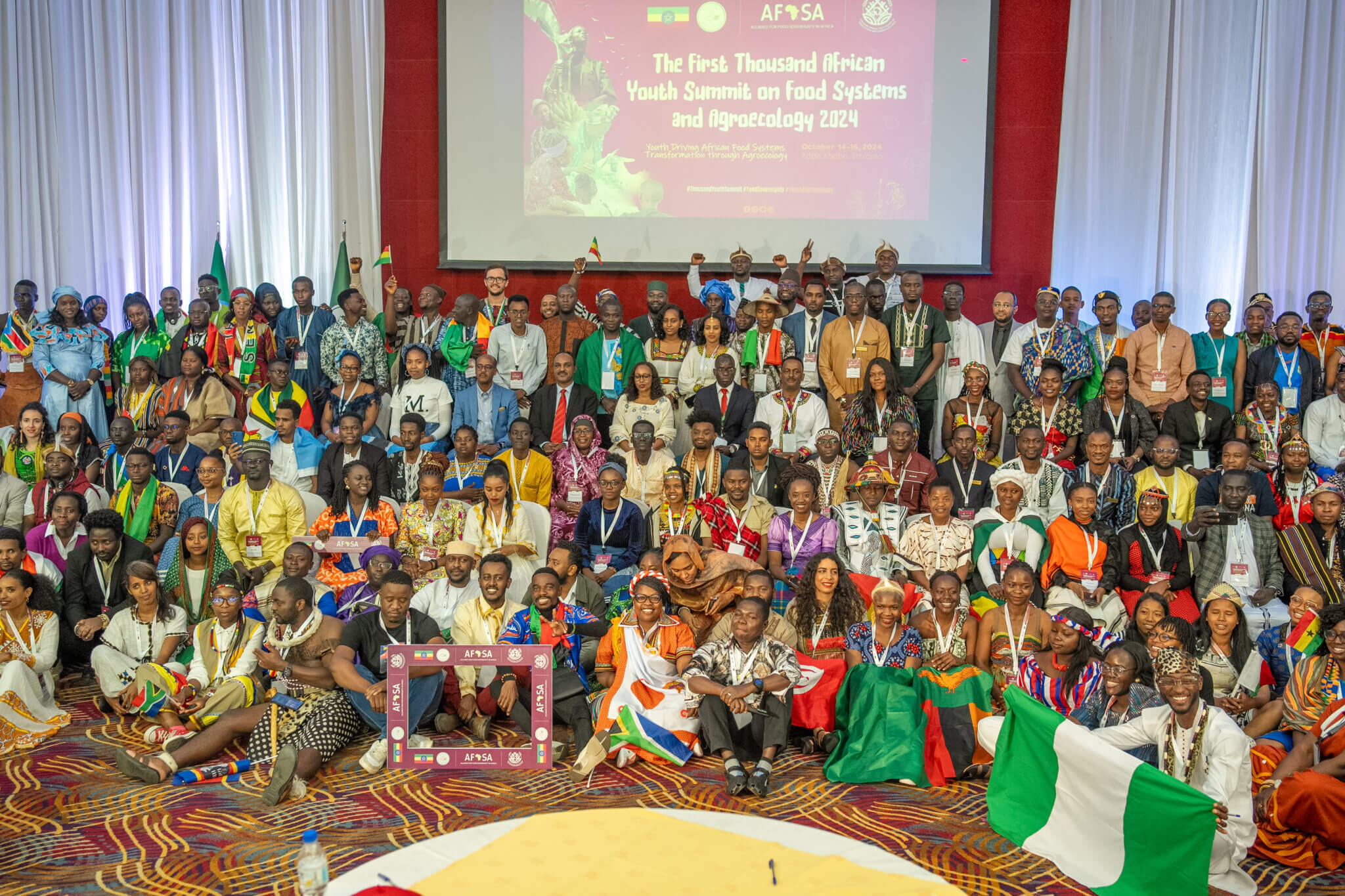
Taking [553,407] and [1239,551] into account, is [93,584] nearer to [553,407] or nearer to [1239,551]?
[553,407]

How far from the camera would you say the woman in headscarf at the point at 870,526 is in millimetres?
7184

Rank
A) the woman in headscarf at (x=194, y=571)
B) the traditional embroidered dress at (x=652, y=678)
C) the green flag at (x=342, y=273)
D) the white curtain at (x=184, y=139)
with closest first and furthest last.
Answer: the traditional embroidered dress at (x=652, y=678), the woman in headscarf at (x=194, y=571), the green flag at (x=342, y=273), the white curtain at (x=184, y=139)

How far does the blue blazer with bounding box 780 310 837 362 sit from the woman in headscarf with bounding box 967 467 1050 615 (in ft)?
7.65

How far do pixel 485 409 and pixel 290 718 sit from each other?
11.7 ft

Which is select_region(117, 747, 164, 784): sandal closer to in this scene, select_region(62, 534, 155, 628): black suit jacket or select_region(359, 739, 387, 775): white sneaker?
select_region(359, 739, 387, 775): white sneaker

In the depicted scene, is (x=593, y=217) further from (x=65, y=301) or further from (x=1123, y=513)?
(x=1123, y=513)

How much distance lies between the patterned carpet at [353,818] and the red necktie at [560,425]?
332 centimetres

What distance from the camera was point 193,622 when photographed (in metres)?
7.00

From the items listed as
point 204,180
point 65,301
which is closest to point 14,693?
point 65,301

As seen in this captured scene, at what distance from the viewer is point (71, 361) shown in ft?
31.8

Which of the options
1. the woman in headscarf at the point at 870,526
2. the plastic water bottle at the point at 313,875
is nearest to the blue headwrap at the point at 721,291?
the woman in headscarf at the point at 870,526

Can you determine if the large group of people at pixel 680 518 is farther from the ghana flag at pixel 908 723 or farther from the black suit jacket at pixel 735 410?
the ghana flag at pixel 908 723

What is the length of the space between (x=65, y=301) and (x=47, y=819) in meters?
6.06

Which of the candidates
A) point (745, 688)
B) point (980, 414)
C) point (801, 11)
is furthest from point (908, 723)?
point (801, 11)
